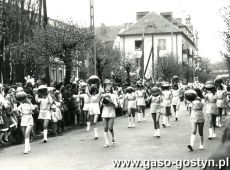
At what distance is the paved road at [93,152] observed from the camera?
31.0 feet

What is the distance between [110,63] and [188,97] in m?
22.7

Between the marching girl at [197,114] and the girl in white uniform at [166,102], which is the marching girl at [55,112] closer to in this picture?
the girl in white uniform at [166,102]

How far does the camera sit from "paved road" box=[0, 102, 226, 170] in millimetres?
9438

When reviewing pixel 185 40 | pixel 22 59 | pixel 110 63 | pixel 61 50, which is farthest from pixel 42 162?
pixel 185 40

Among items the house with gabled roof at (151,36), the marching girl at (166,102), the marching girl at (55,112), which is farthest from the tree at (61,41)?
the house with gabled roof at (151,36)

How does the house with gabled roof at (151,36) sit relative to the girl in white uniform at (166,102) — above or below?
above

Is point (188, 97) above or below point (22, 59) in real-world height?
below

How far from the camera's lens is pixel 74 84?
19094 millimetres

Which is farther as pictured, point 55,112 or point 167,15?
point 167,15

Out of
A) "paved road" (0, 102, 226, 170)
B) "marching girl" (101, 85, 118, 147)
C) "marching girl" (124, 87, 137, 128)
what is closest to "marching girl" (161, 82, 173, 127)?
"marching girl" (124, 87, 137, 128)

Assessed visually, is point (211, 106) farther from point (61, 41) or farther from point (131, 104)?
point (61, 41)

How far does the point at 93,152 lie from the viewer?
10922 mm

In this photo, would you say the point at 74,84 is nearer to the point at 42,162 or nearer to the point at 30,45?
the point at 30,45

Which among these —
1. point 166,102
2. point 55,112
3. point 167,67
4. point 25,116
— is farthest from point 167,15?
point 25,116
